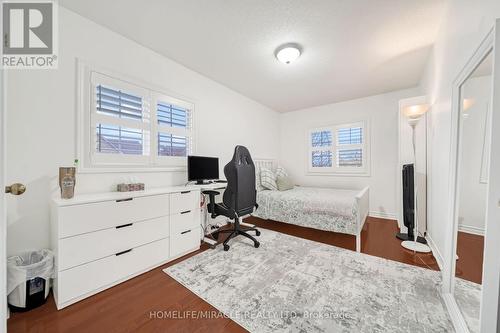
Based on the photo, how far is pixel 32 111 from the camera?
63.0 inches

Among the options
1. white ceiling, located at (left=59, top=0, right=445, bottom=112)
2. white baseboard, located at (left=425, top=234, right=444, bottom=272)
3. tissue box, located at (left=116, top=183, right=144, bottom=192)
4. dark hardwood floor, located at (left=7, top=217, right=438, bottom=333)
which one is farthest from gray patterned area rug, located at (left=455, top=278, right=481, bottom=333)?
tissue box, located at (left=116, top=183, right=144, bottom=192)

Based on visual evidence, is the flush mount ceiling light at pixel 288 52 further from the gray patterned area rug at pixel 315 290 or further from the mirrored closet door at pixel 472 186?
the gray patterned area rug at pixel 315 290

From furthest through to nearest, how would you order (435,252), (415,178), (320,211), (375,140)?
1. (375,140)
2. (320,211)
3. (415,178)
4. (435,252)

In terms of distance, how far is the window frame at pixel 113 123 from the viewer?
1863 millimetres

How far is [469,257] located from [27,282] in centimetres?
323

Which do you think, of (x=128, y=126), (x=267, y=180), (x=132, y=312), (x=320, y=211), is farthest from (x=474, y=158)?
(x=128, y=126)

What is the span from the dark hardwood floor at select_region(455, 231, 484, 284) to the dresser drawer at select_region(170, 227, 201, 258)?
243cm

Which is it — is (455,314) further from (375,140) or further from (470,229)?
(375,140)

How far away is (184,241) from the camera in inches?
89.0

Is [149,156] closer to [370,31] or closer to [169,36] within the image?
[169,36]

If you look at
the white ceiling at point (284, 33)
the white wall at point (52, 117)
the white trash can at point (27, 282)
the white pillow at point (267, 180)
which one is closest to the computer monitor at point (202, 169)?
the white wall at point (52, 117)

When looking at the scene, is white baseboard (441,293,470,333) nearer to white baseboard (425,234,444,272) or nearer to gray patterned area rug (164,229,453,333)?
gray patterned area rug (164,229,453,333)

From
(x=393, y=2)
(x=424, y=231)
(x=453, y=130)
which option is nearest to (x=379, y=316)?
(x=453, y=130)

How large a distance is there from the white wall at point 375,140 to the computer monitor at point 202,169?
2.68 m
